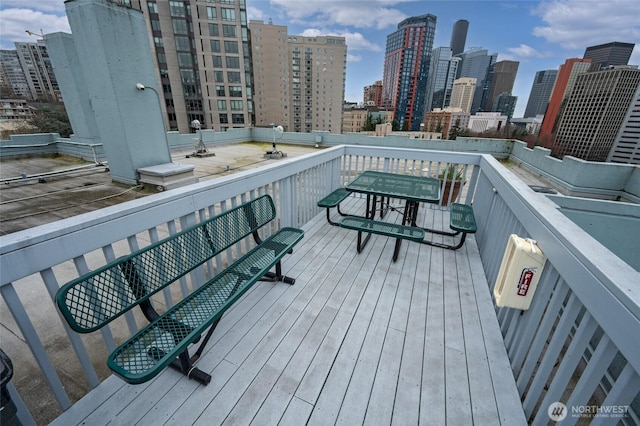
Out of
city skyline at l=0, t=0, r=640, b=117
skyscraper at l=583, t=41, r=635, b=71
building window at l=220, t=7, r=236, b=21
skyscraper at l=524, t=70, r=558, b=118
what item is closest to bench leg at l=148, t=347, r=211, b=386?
city skyline at l=0, t=0, r=640, b=117

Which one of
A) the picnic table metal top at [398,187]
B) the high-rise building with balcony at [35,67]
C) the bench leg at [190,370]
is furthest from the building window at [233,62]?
the high-rise building with balcony at [35,67]

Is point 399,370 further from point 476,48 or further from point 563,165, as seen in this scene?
point 476,48

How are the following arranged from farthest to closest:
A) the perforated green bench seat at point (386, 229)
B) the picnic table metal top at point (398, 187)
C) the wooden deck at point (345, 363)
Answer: the picnic table metal top at point (398, 187)
the perforated green bench seat at point (386, 229)
the wooden deck at point (345, 363)

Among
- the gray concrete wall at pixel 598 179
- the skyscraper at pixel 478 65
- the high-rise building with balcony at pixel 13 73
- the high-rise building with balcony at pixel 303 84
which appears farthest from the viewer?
the skyscraper at pixel 478 65

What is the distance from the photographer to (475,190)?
12.0 feet

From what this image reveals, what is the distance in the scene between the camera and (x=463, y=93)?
97.7m

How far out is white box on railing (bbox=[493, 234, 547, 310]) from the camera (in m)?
1.34

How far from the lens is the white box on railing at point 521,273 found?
134 centimetres

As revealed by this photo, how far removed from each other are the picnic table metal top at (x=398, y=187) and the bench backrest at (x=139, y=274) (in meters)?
1.64

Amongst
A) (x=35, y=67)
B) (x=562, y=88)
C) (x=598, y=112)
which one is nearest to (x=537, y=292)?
(x=598, y=112)

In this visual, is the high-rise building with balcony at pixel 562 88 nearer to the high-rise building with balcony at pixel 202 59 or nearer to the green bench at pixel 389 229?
the high-rise building with balcony at pixel 202 59

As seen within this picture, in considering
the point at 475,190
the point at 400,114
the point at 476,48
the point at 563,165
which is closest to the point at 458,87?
the point at 400,114

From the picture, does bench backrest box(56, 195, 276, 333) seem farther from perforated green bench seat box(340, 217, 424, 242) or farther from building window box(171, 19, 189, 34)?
building window box(171, 19, 189, 34)

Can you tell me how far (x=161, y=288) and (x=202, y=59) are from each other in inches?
1393
